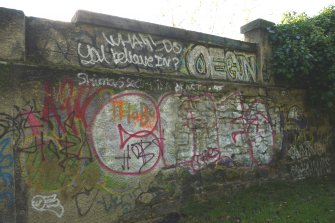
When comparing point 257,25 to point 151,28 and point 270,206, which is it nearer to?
point 151,28

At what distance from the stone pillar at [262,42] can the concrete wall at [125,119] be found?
0.14 feet

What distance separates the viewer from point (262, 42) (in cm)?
670

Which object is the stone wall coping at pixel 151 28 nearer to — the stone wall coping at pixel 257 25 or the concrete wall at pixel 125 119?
the concrete wall at pixel 125 119

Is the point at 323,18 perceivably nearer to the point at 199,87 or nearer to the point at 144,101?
the point at 199,87

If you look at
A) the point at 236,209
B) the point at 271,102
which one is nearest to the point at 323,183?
the point at 271,102

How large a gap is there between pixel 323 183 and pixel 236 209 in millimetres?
2806

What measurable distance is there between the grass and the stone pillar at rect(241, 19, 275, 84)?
2156 mm

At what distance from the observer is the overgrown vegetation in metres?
6.68

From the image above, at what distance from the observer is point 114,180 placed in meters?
4.52

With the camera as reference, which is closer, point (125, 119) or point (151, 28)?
point (125, 119)

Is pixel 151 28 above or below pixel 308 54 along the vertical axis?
above

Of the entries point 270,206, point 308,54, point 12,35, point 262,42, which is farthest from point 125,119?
point 308,54

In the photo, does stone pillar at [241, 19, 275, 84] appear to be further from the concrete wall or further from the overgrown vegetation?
the overgrown vegetation

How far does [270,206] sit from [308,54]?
10.5 feet
